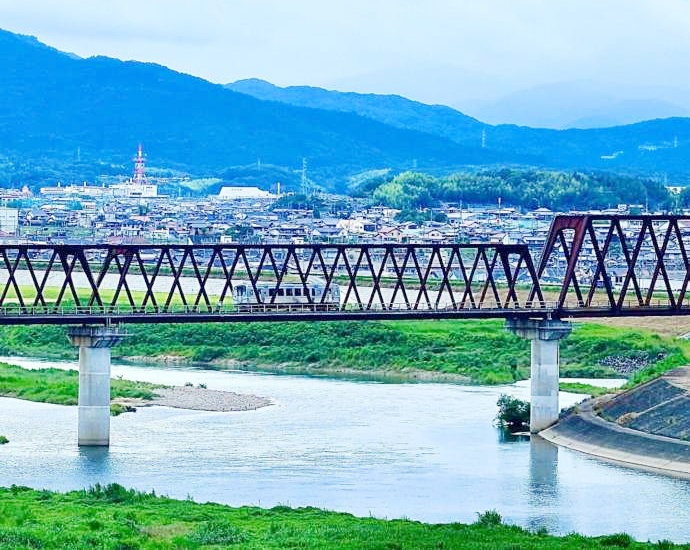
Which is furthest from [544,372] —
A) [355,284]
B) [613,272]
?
[613,272]

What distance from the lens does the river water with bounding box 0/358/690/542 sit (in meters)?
59.3

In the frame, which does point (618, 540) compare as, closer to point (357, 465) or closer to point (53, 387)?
point (357, 465)

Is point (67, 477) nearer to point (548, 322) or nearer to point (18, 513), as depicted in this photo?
point (18, 513)

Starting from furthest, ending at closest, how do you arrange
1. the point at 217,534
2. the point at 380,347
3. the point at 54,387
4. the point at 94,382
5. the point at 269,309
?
the point at 380,347 < the point at 54,387 < the point at 269,309 < the point at 94,382 < the point at 217,534

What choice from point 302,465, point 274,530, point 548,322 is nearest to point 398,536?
point 274,530

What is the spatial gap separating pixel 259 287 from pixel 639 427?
33.5m

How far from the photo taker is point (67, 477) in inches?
2505

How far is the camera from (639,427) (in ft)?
243

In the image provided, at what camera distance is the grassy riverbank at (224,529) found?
5025cm

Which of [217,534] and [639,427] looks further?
[639,427]

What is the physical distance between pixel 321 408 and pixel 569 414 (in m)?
11.6

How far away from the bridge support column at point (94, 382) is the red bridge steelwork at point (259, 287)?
617 millimetres

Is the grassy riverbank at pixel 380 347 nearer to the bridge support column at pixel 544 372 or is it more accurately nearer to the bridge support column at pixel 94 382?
the bridge support column at pixel 544 372

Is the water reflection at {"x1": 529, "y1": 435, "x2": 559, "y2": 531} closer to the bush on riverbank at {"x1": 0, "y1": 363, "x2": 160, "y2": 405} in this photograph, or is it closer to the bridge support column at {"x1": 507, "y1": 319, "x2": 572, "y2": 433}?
the bridge support column at {"x1": 507, "y1": 319, "x2": 572, "y2": 433}
